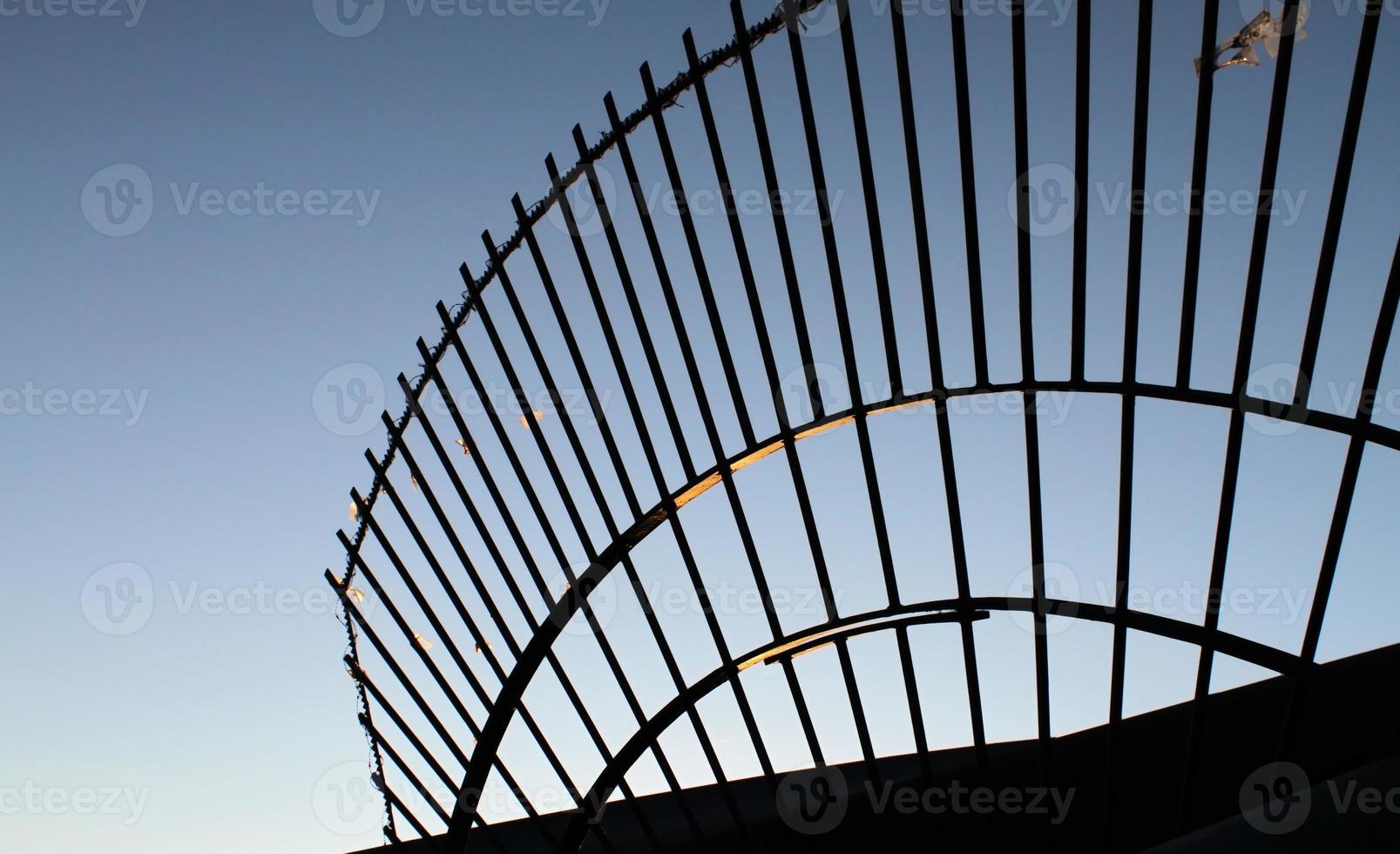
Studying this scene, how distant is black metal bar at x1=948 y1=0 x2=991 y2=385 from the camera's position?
2771 mm

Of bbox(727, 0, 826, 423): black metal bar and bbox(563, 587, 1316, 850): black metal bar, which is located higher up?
bbox(727, 0, 826, 423): black metal bar

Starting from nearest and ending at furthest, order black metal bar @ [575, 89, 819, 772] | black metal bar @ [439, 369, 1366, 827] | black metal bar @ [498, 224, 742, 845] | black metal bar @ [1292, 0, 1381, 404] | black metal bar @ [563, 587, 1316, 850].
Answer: black metal bar @ [1292, 0, 1381, 404] < black metal bar @ [439, 369, 1366, 827] < black metal bar @ [563, 587, 1316, 850] < black metal bar @ [575, 89, 819, 772] < black metal bar @ [498, 224, 742, 845]

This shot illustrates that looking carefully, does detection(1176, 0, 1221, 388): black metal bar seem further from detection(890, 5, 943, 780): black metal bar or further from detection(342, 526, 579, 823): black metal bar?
detection(342, 526, 579, 823): black metal bar

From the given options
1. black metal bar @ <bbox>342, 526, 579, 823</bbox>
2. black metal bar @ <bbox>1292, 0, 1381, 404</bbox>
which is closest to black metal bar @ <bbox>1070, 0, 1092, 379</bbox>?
black metal bar @ <bbox>1292, 0, 1381, 404</bbox>

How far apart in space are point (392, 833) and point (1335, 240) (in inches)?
196

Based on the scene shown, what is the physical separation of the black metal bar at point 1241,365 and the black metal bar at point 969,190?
2.52ft

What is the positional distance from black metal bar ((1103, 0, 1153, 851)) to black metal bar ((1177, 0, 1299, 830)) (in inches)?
9.0

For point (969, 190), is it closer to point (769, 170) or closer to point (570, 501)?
point (769, 170)

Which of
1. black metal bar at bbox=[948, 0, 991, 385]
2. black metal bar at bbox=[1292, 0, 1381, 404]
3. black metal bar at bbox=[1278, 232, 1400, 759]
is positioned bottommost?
black metal bar at bbox=[1278, 232, 1400, 759]

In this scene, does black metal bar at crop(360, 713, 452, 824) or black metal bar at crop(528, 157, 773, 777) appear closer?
black metal bar at crop(528, 157, 773, 777)

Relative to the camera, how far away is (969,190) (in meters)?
2.88

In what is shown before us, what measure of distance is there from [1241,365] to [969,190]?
1.00 m

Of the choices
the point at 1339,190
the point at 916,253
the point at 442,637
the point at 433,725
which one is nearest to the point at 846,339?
the point at 916,253

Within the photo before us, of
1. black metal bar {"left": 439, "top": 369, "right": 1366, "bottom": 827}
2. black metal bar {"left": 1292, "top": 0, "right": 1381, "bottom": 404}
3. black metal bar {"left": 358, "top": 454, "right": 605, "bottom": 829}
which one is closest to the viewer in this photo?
black metal bar {"left": 1292, "top": 0, "right": 1381, "bottom": 404}
